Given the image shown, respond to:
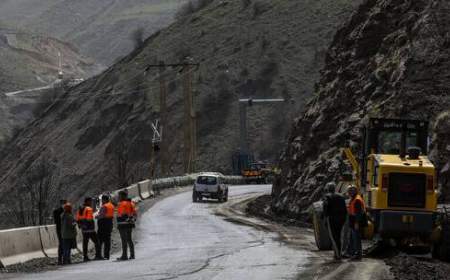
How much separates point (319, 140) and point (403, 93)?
6095 mm

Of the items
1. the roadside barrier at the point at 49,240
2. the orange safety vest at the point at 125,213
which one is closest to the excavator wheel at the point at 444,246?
the orange safety vest at the point at 125,213

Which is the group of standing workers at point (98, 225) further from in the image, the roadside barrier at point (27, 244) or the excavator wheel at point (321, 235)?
the excavator wheel at point (321, 235)

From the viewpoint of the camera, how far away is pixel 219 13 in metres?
140

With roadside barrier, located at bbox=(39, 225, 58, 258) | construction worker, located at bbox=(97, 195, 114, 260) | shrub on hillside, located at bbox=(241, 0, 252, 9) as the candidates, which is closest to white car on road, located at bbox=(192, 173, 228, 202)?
roadside barrier, located at bbox=(39, 225, 58, 258)

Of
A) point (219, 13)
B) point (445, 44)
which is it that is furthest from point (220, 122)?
point (445, 44)

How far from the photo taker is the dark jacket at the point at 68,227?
88.2 feet

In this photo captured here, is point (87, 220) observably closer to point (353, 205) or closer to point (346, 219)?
point (346, 219)

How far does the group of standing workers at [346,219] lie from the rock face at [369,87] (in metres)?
11.5

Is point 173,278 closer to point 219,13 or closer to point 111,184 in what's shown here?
point 111,184

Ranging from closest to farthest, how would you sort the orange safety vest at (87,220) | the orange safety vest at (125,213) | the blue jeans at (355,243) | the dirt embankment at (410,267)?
the dirt embankment at (410,267)
the blue jeans at (355,243)
the orange safety vest at (125,213)
the orange safety vest at (87,220)

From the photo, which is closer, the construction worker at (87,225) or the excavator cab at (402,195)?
the excavator cab at (402,195)

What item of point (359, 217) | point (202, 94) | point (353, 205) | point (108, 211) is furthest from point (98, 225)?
point (202, 94)

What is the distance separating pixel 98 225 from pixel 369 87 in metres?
19.2

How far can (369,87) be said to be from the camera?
44.0 metres
